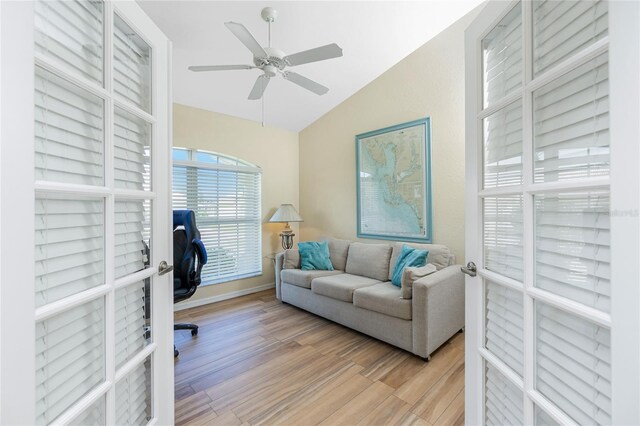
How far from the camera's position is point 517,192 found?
3.00ft

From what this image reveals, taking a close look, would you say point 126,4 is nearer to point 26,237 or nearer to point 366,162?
point 26,237

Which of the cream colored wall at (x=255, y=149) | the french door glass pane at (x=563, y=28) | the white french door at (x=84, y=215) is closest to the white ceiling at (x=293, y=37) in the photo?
the cream colored wall at (x=255, y=149)

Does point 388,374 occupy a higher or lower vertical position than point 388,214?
lower

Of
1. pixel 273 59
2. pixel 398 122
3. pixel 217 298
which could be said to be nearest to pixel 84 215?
pixel 273 59

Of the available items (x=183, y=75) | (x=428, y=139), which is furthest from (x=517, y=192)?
(x=183, y=75)

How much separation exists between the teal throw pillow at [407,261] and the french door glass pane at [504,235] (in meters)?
1.65

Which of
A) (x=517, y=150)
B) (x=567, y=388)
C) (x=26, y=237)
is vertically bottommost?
Answer: (x=567, y=388)

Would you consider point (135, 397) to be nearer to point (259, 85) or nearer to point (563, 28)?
point (563, 28)

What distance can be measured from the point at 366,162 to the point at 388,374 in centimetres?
255

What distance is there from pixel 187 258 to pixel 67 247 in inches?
70.7

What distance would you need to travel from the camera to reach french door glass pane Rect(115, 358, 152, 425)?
3.30 feet

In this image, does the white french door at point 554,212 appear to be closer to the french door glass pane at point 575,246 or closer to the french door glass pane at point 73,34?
the french door glass pane at point 575,246

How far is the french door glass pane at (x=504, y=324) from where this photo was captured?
0.93 m

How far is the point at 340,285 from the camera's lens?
112 inches
